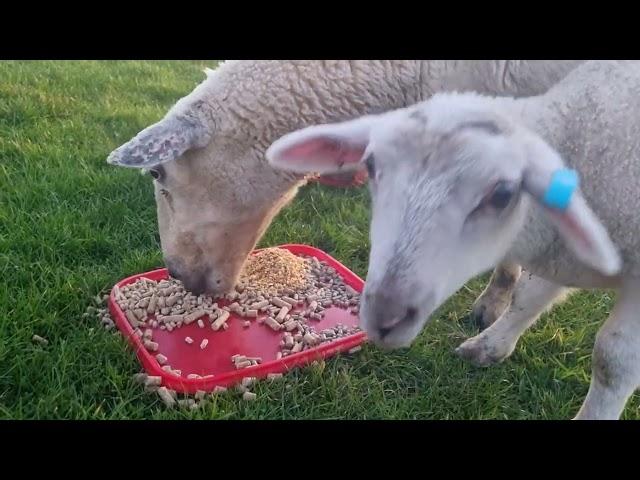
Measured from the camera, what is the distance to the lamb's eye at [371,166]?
250 centimetres

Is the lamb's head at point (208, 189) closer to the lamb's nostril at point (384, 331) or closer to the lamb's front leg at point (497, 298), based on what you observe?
the lamb's front leg at point (497, 298)

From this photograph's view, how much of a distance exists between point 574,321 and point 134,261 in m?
2.81

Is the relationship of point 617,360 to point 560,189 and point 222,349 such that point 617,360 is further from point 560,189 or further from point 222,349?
point 222,349

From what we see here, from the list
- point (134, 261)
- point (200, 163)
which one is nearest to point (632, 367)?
point (200, 163)

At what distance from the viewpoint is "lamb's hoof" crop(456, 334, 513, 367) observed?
3.79 metres

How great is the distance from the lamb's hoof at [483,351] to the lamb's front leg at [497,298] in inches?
14.3

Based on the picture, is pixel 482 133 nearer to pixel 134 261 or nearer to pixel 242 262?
pixel 242 262

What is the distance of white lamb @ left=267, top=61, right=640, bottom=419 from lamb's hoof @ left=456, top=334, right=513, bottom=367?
0.71 metres

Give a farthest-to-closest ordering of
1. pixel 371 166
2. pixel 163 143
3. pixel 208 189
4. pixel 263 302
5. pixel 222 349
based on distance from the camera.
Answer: pixel 263 302, pixel 208 189, pixel 222 349, pixel 163 143, pixel 371 166

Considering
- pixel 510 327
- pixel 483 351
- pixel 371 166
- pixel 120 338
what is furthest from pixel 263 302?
pixel 371 166

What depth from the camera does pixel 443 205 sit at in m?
2.29

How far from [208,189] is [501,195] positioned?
1926 millimetres

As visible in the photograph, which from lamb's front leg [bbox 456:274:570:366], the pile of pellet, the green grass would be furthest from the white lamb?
the pile of pellet

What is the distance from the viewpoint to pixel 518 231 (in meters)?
2.74
